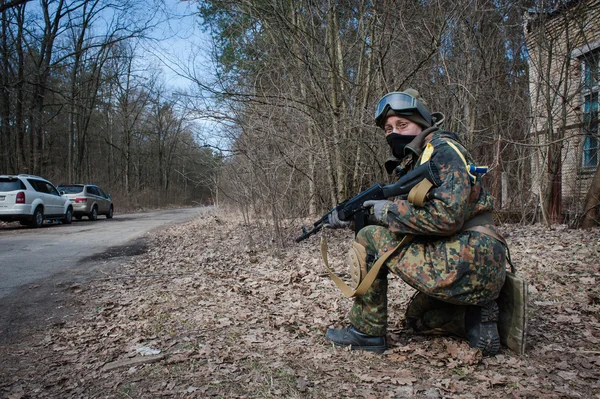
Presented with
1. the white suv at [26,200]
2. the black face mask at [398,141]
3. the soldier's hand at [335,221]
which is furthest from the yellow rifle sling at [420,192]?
the white suv at [26,200]

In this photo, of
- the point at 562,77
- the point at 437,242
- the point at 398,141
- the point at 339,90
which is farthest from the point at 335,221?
the point at 562,77

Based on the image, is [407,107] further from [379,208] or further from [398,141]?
[379,208]

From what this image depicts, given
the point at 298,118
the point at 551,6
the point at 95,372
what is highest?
the point at 551,6

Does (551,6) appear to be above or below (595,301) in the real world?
above

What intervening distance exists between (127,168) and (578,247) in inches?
1360

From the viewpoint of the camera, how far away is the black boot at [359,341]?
2908 millimetres

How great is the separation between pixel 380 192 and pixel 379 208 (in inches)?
8.8

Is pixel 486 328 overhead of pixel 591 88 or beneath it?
beneath

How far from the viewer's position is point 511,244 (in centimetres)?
694

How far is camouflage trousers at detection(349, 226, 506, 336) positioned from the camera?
2494 millimetres

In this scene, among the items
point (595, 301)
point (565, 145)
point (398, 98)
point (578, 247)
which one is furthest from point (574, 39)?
point (398, 98)

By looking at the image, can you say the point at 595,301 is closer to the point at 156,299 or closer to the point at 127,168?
the point at 156,299

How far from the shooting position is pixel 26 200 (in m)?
13.2

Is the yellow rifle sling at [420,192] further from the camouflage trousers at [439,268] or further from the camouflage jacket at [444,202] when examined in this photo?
the camouflage trousers at [439,268]
